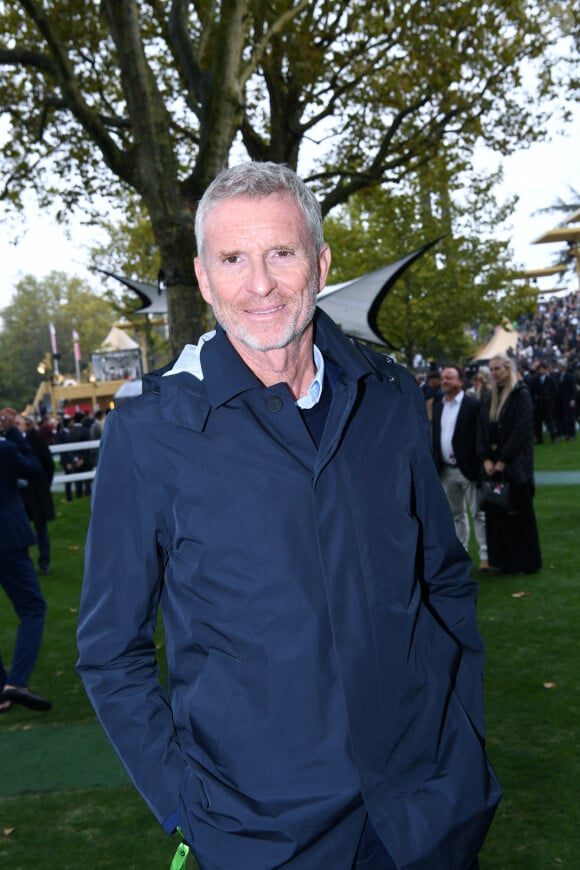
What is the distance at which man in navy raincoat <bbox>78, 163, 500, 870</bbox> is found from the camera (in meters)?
1.89

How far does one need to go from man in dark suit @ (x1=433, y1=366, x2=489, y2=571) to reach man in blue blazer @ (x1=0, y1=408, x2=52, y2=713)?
4025 mm

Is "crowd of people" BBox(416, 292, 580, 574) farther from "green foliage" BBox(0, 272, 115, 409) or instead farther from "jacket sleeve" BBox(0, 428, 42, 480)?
"green foliage" BBox(0, 272, 115, 409)

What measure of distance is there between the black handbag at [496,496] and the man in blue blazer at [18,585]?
13.8 ft

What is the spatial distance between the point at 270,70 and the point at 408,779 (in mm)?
15591

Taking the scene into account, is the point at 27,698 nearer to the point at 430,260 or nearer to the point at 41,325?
the point at 430,260

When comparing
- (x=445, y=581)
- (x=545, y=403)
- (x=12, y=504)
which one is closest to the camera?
(x=445, y=581)

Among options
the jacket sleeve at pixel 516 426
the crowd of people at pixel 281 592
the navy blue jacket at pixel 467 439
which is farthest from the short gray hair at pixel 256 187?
the navy blue jacket at pixel 467 439

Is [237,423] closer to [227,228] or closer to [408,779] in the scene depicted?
[227,228]

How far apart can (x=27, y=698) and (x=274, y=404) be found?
5533 mm

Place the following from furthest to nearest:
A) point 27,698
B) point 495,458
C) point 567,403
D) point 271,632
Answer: point 567,403 → point 495,458 → point 27,698 → point 271,632

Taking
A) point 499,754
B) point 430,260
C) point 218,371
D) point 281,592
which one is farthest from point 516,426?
point 430,260

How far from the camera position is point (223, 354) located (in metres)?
2.13

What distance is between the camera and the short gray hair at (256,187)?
213 centimetres

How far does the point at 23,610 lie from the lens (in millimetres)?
7270
